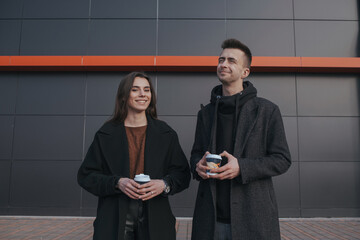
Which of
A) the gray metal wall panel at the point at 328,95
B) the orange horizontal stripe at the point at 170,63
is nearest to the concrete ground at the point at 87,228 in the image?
the gray metal wall panel at the point at 328,95

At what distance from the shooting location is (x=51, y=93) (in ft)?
21.5

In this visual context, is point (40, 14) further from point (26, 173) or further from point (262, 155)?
point (262, 155)

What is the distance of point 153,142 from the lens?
2.12 m

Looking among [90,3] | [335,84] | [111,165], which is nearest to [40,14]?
[90,3]

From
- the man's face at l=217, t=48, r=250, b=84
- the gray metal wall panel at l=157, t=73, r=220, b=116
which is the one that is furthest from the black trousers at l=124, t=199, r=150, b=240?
the gray metal wall panel at l=157, t=73, r=220, b=116

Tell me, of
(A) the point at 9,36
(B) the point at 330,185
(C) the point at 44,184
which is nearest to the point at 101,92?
(C) the point at 44,184

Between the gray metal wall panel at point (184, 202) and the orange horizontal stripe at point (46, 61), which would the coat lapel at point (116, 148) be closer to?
the gray metal wall panel at point (184, 202)

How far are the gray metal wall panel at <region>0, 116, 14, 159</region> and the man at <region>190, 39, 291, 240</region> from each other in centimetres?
617

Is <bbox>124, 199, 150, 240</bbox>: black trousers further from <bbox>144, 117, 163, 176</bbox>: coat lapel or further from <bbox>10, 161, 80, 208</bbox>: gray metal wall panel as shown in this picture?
<bbox>10, 161, 80, 208</bbox>: gray metal wall panel

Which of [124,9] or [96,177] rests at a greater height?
[124,9]

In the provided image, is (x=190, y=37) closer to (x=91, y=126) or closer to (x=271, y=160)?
(x=91, y=126)

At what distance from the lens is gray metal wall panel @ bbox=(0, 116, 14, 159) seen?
251 inches

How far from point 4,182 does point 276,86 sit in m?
7.23

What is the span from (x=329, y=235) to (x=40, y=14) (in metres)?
8.46
